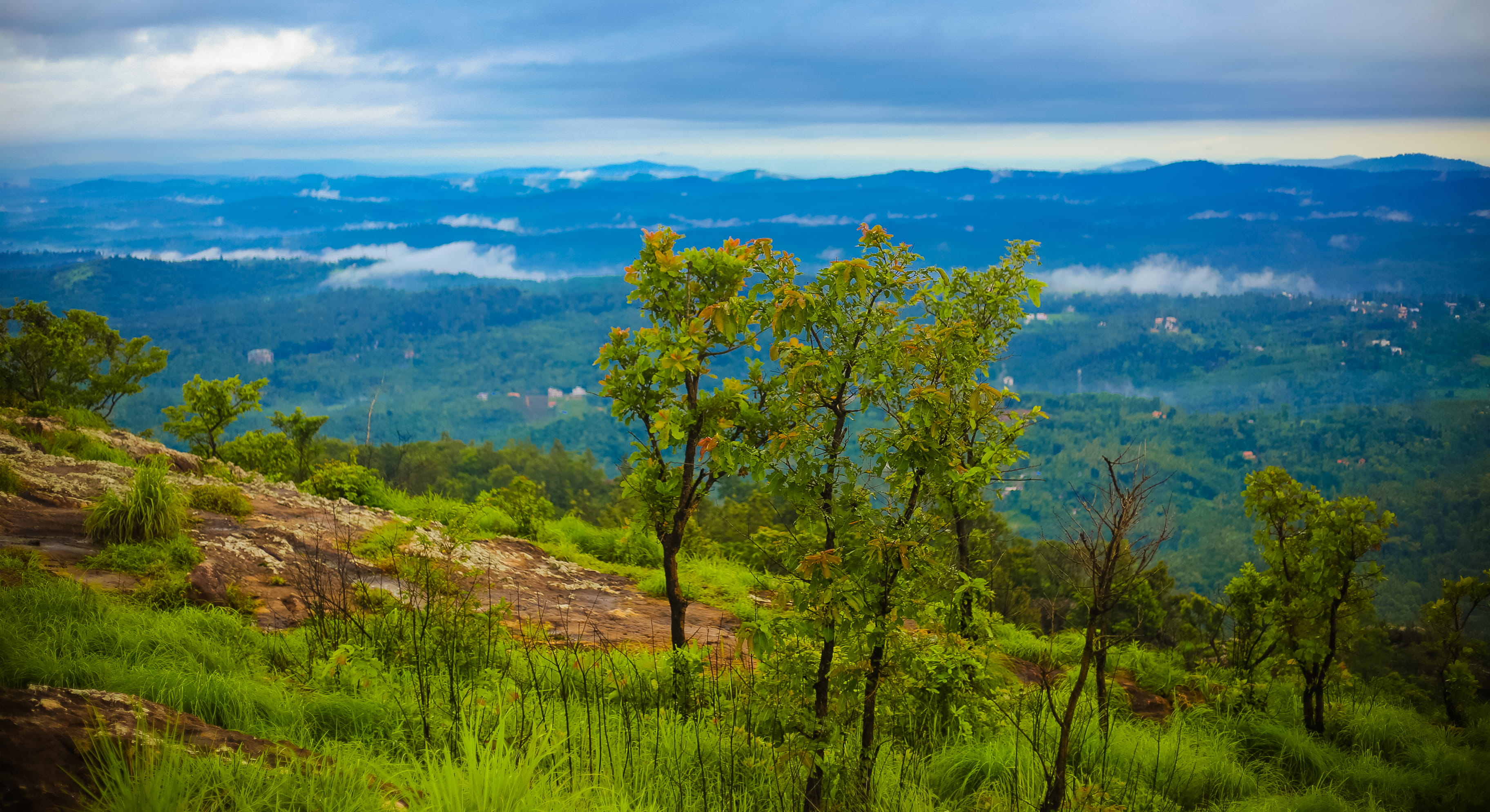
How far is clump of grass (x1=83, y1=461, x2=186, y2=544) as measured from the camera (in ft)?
24.9

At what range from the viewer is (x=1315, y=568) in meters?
8.20

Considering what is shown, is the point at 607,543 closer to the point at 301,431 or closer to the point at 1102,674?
the point at 1102,674

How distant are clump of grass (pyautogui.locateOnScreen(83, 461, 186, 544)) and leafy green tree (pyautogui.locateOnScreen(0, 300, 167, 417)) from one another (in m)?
14.5

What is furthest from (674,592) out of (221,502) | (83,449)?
(83,449)

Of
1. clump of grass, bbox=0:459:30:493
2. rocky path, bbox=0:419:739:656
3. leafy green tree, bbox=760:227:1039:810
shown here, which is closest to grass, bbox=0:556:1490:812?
leafy green tree, bbox=760:227:1039:810

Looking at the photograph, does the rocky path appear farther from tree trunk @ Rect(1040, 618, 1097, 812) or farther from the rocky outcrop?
tree trunk @ Rect(1040, 618, 1097, 812)

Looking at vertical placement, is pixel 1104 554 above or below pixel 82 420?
above

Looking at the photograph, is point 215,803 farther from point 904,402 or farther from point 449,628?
point 904,402

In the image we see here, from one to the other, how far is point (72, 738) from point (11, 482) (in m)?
8.05

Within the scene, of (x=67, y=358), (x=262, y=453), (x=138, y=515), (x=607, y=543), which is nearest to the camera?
(x=138, y=515)

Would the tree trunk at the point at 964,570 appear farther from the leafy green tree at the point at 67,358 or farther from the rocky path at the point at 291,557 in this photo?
the leafy green tree at the point at 67,358

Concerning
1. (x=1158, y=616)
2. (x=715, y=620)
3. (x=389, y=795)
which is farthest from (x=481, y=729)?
(x=1158, y=616)

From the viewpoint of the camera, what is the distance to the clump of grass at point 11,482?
8.40 meters

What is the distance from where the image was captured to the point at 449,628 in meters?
5.80
